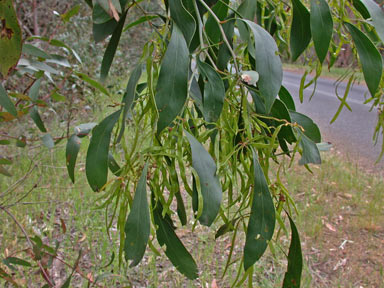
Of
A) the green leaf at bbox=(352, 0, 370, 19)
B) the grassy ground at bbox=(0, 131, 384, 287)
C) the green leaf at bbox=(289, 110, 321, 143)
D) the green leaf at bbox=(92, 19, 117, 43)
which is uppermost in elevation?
the green leaf at bbox=(352, 0, 370, 19)

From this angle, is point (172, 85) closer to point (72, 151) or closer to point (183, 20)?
point (183, 20)

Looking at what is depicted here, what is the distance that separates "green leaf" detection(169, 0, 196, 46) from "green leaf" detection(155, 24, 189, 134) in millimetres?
38

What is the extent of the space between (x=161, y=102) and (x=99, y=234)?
4.99 ft

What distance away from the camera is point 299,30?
0.63 m

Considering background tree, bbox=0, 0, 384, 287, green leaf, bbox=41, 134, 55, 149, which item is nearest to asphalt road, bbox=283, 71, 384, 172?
green leaf, bbox=41, 134, 55, 149

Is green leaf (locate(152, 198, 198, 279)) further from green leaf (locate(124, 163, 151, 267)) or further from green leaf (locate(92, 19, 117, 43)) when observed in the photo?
green leaf (locate(92, 19, 117, 43))

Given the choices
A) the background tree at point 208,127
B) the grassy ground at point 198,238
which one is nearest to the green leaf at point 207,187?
the background tree at point 208,127

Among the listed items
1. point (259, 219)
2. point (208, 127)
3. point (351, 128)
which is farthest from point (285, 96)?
point (351, 128)

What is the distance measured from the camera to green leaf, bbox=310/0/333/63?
544mm

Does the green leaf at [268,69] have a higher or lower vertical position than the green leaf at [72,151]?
higher

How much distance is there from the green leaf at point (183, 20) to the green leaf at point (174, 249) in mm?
263

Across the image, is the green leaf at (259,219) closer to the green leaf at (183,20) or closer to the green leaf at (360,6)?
the green leaf at (183,20)

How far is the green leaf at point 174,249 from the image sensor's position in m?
0.60

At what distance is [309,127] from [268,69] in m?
0.19
